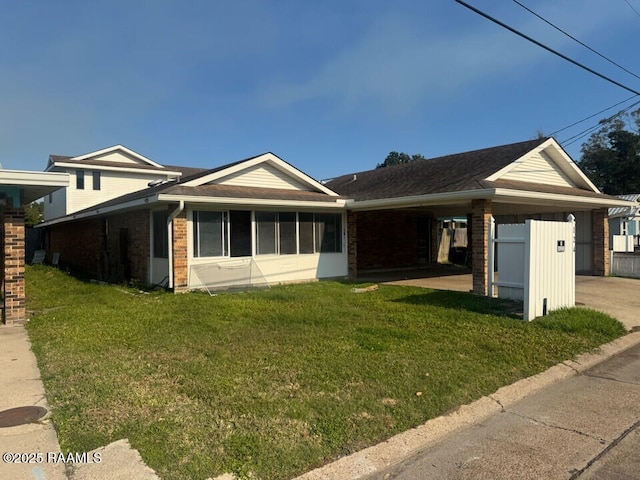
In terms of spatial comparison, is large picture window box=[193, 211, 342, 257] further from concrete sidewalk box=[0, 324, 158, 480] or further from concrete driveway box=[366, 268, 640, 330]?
concrete sidewalk box=[0, 324, 158, 480]

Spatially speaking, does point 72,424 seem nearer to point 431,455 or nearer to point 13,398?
point 13,398

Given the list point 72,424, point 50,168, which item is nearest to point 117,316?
point 72,424

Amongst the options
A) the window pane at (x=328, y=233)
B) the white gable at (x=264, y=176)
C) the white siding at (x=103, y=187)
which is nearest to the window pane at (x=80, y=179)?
the white siding at (x=103, y=187)

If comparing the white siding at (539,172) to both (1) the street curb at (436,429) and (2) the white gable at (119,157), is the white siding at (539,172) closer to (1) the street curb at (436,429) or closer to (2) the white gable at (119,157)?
(1) the street curb at (436,429)

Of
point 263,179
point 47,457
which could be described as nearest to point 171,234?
point 263,179

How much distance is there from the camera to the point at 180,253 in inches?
450

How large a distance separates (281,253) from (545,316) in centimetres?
750

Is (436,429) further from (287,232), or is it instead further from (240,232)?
(287,232)

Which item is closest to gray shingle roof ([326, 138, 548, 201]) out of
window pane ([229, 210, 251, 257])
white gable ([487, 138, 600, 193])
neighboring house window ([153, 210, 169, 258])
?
white gable ([487, 138, 600, 193])

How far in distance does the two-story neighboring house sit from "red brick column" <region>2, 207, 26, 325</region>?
697 inches

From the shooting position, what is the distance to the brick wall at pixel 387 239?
57.4ft

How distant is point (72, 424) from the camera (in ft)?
12.5

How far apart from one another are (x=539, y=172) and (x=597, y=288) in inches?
148

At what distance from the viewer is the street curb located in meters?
3.27
